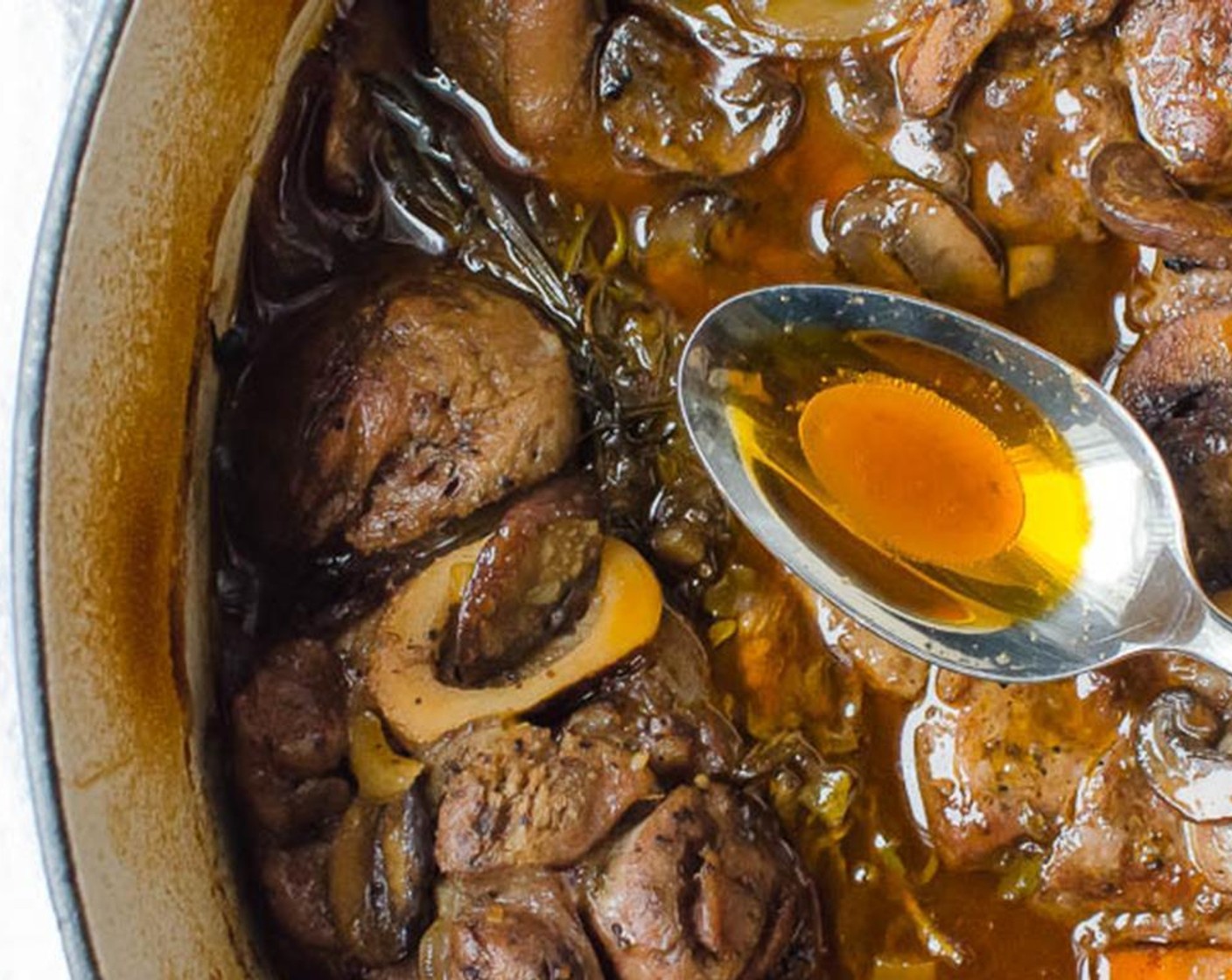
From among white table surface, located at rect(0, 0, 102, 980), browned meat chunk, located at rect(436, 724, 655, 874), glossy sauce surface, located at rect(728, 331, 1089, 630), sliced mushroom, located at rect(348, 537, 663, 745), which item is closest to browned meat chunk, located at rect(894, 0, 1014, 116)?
glossy sauce surface, located at rect(728, 331, 1089, 630)

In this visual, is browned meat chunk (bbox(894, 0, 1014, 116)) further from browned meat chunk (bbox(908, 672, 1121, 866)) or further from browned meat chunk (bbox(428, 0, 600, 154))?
browned meat chunk (bbox(908, 672, 1121, 866))

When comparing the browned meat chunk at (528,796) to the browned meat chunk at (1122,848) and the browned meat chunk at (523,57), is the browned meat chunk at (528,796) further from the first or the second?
the browned meat chunk at (523,57)

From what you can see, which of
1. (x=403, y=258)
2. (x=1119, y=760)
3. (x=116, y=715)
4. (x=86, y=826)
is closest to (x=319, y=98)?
(x=403, y=258)

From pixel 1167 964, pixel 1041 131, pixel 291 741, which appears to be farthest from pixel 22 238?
pixel 1167 964

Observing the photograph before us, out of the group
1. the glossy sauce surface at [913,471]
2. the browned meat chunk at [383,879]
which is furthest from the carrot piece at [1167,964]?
the browned meat chunk at [383,879]

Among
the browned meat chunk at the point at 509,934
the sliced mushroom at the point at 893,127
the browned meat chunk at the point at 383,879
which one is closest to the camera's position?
the browned meat chunk at the point at 509,934

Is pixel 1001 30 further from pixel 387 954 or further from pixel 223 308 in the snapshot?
pixel 387 954

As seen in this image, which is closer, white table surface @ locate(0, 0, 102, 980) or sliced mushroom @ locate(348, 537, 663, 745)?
white table surface @ locate(0, 0, 102, 980)
